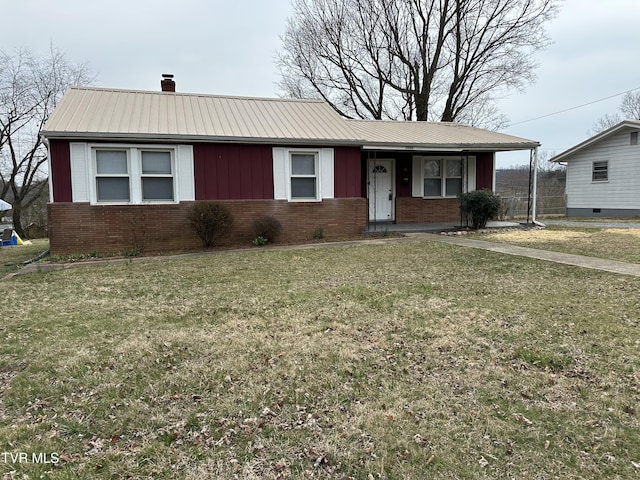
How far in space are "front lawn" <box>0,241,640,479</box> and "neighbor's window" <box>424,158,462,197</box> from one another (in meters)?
9.27

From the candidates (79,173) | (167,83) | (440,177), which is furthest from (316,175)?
(167,83)

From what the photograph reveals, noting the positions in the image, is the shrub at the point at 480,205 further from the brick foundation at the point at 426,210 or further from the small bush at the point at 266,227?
the small bush at the point at 266,227

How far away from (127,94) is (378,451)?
44.3ft

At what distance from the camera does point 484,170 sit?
15688mm

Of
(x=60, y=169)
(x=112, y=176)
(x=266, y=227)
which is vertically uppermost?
(x=60, y=169)

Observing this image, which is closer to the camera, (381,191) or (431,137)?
(431,137)

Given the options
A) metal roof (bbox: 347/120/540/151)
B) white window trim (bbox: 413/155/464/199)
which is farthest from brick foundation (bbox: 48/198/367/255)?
white window trim (bbox: 413/155/464/199)

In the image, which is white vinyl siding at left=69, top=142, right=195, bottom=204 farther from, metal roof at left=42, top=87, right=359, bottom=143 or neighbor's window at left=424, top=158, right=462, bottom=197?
neighbor's window at left=424, top=158, right=462, bottom=197

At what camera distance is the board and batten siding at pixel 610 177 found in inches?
720

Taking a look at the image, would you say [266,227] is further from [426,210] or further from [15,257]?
[15,257]

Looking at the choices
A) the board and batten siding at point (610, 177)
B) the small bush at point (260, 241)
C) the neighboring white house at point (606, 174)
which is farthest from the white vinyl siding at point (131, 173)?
the board and batten siding at point (610, 177)

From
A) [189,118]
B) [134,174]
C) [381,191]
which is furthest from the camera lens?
[381,191]

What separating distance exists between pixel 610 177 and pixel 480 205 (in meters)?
10.6

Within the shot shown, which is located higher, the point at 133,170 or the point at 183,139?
the point at 183,139
